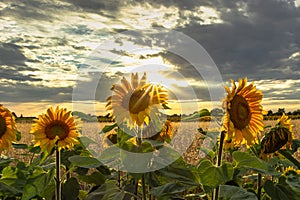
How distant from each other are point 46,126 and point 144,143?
955mm

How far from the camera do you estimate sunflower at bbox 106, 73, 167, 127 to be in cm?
218

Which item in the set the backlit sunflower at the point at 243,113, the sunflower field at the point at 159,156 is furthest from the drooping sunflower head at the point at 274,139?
the backlit sunflower at the point at 243,113

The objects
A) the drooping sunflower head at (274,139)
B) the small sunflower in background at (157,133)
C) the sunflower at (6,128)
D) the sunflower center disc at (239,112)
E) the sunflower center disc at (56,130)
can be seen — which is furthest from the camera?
the sunflower at (6,128)

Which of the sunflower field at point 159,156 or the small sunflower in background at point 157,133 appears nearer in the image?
the sunflower field at point 159,156

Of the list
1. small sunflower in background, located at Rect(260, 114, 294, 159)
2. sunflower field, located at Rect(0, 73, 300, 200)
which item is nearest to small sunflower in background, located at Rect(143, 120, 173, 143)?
sunflower field, located at Rect(0, 73, 300, 200)

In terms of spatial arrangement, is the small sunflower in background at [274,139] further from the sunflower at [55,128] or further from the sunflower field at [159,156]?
the sunflower at [55,128]

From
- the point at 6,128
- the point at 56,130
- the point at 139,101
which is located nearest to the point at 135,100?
the point at 139,101

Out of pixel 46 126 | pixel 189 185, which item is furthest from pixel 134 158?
pixel 46 126

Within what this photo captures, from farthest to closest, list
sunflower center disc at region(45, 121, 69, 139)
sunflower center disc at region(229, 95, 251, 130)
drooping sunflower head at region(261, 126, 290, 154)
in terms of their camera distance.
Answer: sunflower center disc at region(45, 121, 69, 139) → drooping sunflower head at region(261, 126, 290, 154) → sunflower center disc at region(229, 95, 251, 130)

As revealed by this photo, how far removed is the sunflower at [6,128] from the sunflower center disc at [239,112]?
4.67ft

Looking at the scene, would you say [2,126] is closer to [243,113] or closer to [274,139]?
[243,113]

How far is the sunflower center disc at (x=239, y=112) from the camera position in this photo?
221 cm

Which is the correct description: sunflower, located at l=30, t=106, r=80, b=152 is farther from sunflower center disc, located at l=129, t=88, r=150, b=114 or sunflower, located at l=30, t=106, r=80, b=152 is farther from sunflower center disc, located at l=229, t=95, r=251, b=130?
sunflower center disc, located at l=229, t=95, r=251, b=130

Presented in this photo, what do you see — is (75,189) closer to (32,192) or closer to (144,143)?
(32,192)
